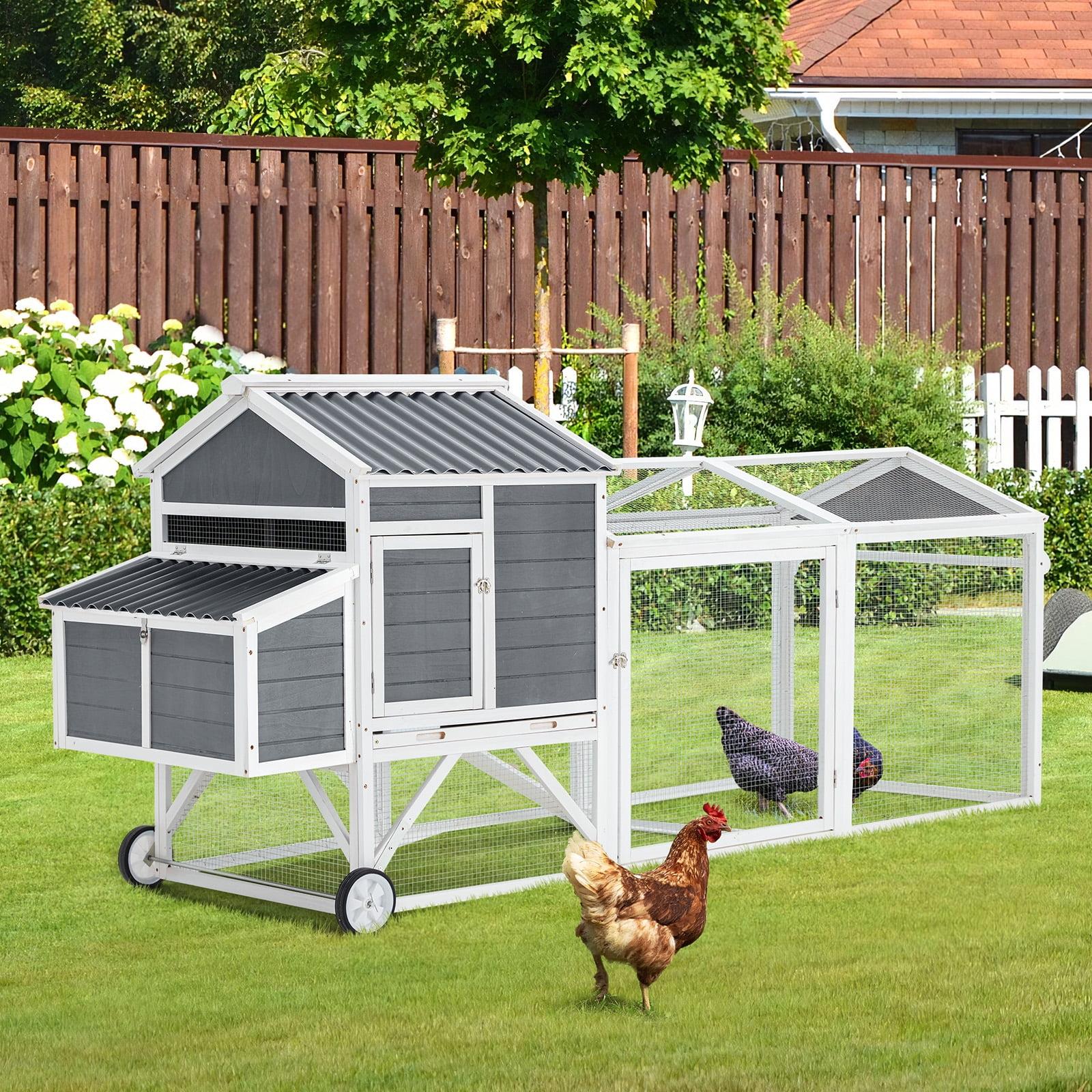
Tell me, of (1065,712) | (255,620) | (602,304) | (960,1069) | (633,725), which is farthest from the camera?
(602,304)

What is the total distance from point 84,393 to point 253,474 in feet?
21.7

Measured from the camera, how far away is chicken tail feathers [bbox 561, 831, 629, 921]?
15.6 ft

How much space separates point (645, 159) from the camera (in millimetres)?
13203

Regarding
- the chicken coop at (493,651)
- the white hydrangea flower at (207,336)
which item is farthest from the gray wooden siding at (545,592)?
the white hydrangea flower at (207,336)

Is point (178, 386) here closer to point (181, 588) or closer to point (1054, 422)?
point (181, 588)

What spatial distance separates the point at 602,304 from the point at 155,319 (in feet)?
11.8

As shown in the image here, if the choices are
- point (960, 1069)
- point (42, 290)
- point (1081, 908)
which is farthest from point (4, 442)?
point (960, 1069)

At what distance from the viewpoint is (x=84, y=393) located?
1253cm

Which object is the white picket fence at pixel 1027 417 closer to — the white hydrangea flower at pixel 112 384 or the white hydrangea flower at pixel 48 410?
the white hydrangea flower at pixel 112 384

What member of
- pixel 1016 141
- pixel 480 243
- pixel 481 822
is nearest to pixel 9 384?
pixel 480 243

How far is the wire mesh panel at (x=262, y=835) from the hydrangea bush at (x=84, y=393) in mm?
4783

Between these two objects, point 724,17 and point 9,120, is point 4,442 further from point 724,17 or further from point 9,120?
point 9,120

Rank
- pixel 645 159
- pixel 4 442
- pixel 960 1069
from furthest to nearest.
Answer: pixel 645 159
pixel 4 442
pixel 960 1069

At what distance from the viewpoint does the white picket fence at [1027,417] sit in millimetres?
14930
